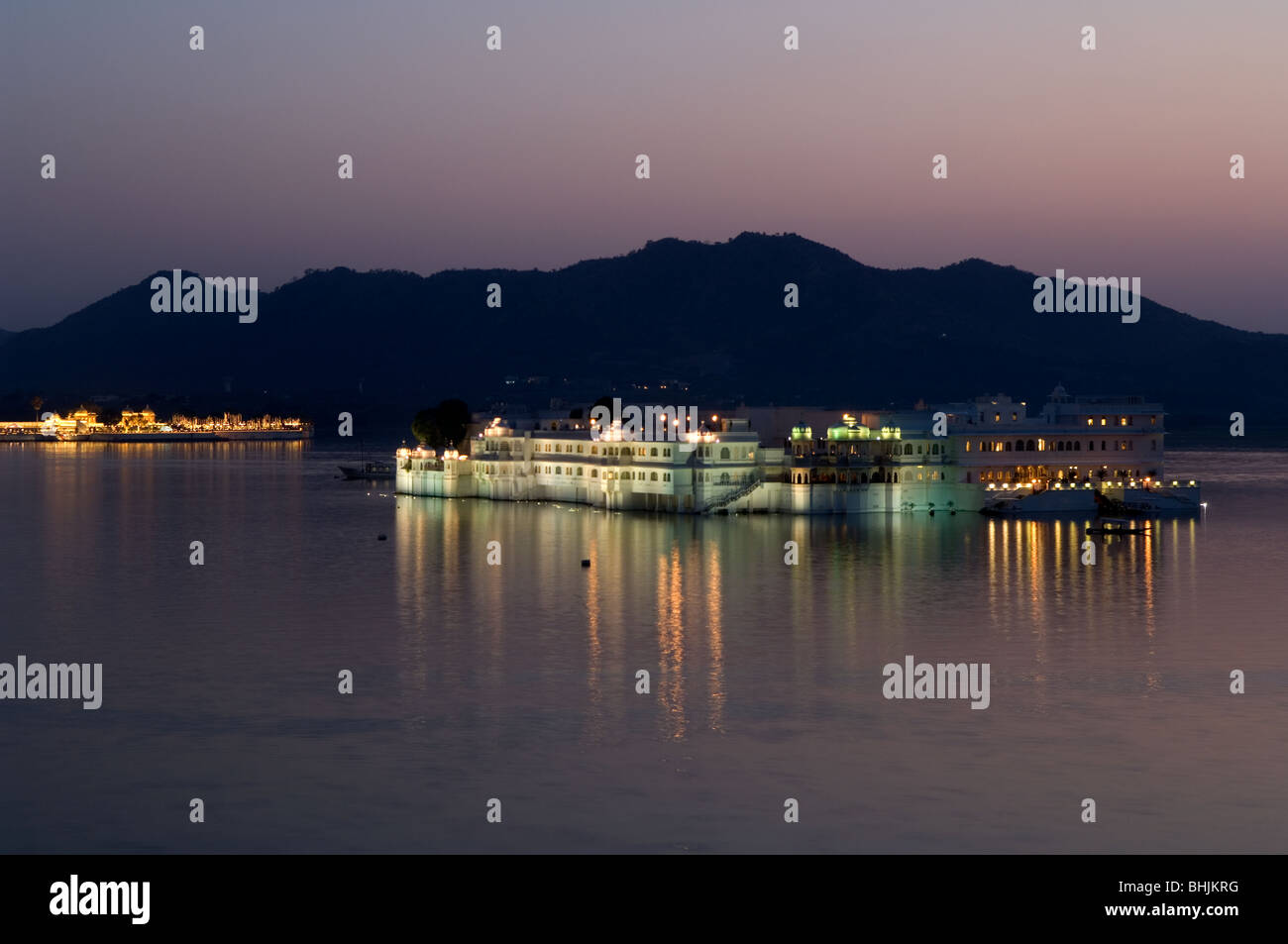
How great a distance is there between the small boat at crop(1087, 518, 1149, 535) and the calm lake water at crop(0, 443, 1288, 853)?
1.30 meters

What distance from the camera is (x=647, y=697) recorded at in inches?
987

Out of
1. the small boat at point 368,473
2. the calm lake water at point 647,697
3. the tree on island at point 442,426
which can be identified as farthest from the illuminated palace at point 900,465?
the small boat at point 368,473

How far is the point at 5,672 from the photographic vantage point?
28438 mm

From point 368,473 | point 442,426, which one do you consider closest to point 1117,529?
point 442,426

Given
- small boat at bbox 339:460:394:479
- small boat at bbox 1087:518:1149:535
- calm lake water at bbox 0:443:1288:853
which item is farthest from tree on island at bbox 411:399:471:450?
small boat at bbox 1087:518:1149:535

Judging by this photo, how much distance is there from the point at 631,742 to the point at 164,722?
7.15 m

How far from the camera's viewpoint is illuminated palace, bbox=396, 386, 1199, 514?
61.4m

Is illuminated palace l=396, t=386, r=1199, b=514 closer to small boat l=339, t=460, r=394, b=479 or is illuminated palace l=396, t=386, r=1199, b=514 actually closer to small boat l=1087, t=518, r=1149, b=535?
small boat l=1087, t=518, r=1149, b=535

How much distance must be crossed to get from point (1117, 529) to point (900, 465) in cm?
1146

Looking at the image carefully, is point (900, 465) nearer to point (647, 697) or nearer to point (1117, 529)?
point (1117, 529)

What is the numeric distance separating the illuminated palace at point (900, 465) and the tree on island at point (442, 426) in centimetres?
1179

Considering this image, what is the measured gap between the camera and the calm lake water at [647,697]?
708 inches

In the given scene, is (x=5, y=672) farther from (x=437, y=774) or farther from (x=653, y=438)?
(x=653, y=438)

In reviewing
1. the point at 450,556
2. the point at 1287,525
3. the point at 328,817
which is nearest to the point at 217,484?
the point at 450,556
